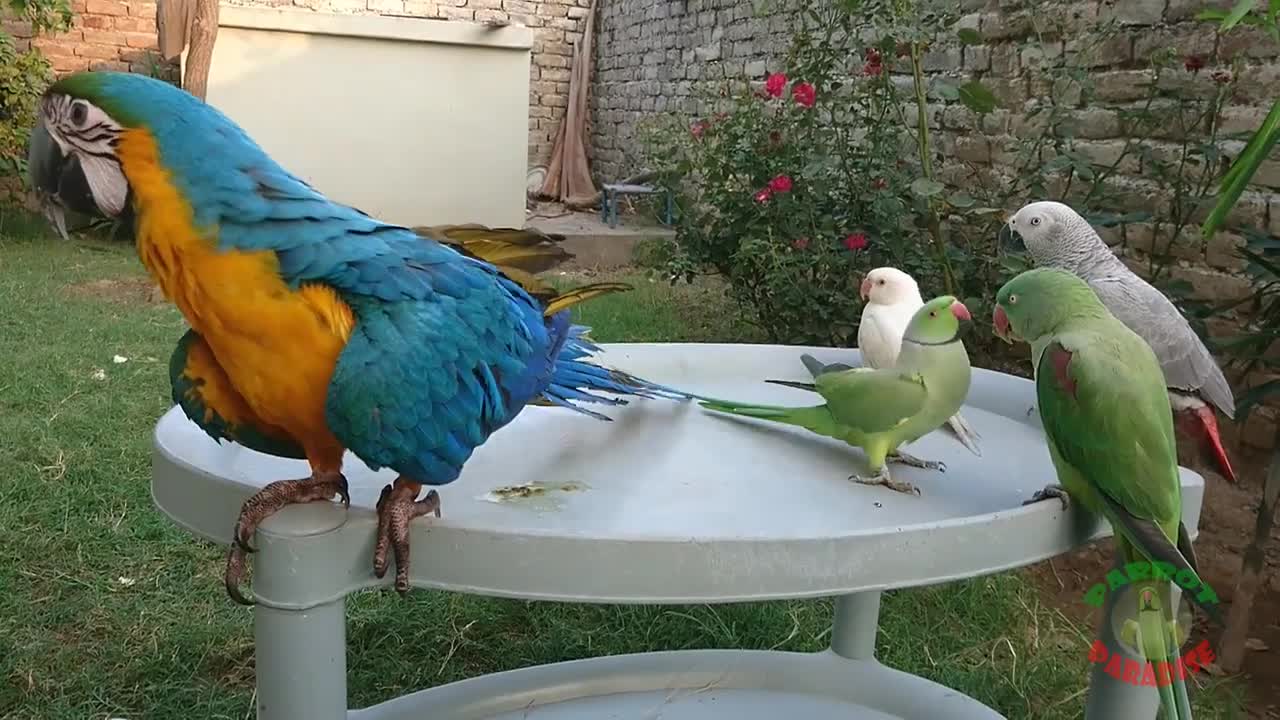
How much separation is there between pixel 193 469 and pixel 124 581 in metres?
1.45

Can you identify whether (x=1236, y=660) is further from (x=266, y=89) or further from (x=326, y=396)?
(x=266, y=89)

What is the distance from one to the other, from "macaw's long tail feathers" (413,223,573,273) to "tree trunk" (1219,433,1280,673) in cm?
175

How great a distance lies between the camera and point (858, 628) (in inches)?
68.9

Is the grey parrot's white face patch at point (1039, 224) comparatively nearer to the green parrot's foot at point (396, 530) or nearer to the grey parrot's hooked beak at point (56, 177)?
the green parrot's foot at point (396, 530)

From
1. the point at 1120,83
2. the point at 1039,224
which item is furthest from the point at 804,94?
the point at 1039,224

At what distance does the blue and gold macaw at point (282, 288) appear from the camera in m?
0.79

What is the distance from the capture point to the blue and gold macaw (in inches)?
31.2

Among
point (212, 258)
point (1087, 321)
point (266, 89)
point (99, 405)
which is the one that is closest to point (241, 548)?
point (212, 258)

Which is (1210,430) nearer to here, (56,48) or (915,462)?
(915,462)

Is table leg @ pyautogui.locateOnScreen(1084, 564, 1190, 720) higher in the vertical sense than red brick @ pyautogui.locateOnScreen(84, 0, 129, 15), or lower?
lower

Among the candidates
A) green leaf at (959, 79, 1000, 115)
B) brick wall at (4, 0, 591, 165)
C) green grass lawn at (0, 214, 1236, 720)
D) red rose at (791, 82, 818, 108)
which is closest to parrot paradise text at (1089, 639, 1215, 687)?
green grass lawn at (0, 214, 1236, 720)

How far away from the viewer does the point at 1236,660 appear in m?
2.20

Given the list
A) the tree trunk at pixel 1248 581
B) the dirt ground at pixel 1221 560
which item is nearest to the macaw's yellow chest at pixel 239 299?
the tree trunk at pixel 1248 581

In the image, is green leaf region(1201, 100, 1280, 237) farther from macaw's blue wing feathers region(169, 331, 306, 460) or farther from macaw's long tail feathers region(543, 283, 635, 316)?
macaw's blue wing feathers region(169, 331, 306, 460)
